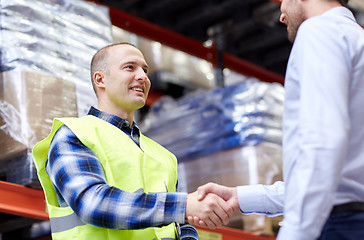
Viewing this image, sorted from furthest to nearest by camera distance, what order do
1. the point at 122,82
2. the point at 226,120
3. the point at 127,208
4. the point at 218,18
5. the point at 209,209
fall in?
the point at 218,18 → the point at 226,120 → the point at 122,82 → the point at 209,209 → the point at 127,208

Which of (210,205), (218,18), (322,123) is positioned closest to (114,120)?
(210,205)

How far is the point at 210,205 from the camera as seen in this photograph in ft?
8.52

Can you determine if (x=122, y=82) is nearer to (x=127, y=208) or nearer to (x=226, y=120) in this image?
(x=127, y=208)

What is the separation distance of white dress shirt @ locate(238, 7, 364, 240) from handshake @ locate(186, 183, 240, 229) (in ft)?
2.08

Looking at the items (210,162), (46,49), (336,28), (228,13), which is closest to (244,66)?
(228,13)

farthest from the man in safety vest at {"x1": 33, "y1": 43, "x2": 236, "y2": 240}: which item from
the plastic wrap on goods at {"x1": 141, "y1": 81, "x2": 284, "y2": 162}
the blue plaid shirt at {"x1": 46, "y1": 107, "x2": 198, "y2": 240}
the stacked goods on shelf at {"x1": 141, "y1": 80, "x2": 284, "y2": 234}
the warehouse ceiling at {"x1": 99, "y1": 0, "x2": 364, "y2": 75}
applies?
the warehouse ceiling at {"x1": 99, "y1": 0, "x2": 364, "y2": 75}

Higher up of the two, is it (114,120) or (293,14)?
(293,14)

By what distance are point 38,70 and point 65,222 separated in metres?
1.52

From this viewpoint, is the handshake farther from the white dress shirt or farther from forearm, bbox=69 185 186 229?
the white dress shirt

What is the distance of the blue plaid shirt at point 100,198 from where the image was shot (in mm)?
2457

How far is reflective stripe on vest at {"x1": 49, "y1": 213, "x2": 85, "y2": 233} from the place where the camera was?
8.56ft

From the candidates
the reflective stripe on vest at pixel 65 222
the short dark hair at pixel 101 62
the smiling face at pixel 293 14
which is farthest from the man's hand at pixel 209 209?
the short dark hair at pixel 101 62

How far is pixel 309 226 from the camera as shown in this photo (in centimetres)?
175

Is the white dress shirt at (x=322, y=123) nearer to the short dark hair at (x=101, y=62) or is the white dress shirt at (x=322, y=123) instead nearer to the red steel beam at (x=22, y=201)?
the short dark hair at (x=101, y=62)
